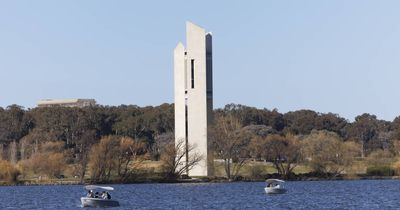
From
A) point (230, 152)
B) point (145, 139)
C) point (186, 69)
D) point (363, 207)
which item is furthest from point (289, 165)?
point (363, 207)

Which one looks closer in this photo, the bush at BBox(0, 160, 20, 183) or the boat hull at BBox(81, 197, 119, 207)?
the boat hull at BBox(81, 197, 119, 207)

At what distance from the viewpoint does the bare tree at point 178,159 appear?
126 metres

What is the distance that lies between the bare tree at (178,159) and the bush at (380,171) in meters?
31.5

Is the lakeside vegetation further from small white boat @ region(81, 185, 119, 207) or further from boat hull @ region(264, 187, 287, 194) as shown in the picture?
small white boat @ region(81, 185, 119, 207)

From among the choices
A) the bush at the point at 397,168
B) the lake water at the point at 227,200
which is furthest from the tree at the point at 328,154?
the lake water at the point at 227,200

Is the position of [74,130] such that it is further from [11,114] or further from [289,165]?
[289,165]

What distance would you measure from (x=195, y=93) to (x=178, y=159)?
1014cm

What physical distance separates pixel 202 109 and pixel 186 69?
660 centimetres

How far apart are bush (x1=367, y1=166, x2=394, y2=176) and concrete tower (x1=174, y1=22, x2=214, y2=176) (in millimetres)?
28984

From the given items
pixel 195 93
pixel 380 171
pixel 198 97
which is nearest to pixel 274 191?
pixel 198 97

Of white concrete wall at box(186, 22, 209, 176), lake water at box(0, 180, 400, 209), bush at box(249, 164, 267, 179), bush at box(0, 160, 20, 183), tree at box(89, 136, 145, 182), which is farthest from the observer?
bush at box(249, 164, 267, 179)

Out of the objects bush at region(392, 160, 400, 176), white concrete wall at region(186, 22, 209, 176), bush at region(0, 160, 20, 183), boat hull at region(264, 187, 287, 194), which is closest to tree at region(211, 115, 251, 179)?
white concrete wall at region(186, 22, 209, 176)

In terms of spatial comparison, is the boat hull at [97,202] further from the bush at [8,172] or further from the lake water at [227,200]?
the bush at [8,172]

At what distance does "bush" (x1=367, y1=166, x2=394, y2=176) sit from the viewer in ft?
457
